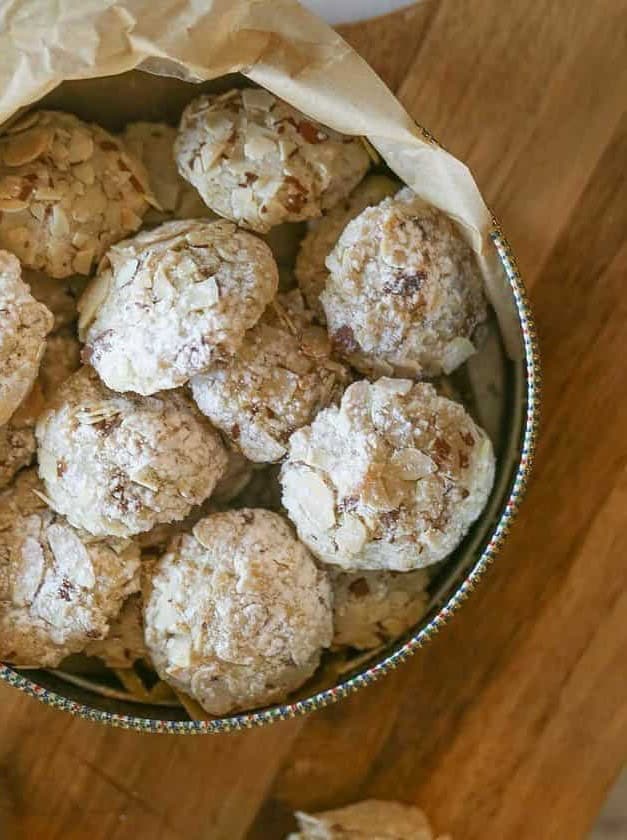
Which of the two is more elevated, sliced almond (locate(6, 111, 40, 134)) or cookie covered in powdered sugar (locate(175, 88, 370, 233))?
cookie covered in powdered sugar (locate(175, 88, 370, 233))

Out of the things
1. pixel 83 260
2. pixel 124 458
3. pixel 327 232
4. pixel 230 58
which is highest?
pixel 230 58

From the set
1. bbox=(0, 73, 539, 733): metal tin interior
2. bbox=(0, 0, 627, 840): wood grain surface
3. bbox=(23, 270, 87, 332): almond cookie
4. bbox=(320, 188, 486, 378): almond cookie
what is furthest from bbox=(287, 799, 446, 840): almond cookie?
bbox=(23, 270, 87, 332): almond cookie

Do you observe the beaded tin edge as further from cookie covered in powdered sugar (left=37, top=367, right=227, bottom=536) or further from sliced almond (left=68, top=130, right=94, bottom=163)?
sliced almond (left=68, top=130, right=94, bottom=163)

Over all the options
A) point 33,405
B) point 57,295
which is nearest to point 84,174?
point 57,295

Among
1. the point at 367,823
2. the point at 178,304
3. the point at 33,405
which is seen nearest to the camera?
the point at 178,304

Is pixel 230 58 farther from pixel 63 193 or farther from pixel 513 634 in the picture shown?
pixel 513 634
